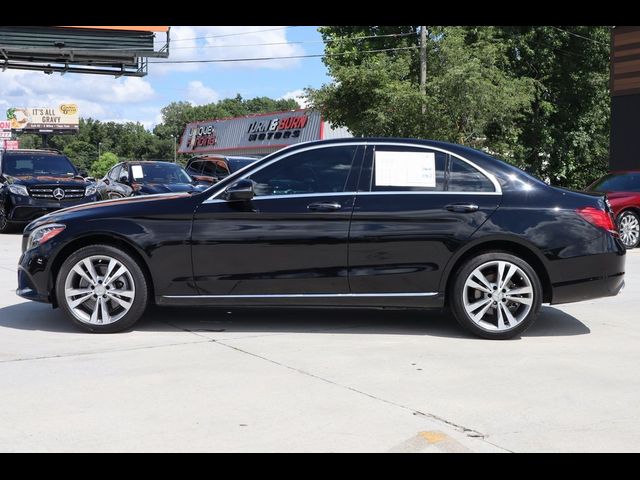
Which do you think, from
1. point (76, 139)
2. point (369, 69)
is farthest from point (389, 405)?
point (76, 139)

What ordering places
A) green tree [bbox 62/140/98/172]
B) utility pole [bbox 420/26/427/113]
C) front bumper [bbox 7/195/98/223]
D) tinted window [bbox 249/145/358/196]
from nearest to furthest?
tinted window [bbox 249/145/358/196] → front bumper [bbox 7/195/98/223] → utility pole [bbox 420/26/427/113] → green tree [bbox 62/140/98/172]

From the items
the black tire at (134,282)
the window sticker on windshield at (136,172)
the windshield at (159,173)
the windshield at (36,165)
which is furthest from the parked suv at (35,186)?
the black tire at (134,282)

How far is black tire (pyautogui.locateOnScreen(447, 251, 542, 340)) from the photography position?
20.6ft

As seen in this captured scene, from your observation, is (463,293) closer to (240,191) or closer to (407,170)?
(407,170)

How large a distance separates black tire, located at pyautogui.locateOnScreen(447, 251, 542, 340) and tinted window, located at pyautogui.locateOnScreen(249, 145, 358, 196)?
4.08ft

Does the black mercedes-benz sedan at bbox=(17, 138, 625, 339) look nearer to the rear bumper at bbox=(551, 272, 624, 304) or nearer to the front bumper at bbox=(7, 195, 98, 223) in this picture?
the rear bumper at bbox=(551, 272, 624, 304)

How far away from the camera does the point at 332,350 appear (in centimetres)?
589

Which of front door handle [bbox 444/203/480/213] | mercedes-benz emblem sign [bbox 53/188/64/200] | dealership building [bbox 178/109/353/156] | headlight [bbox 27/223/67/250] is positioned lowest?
headlight [bbox 27/223/67/250]

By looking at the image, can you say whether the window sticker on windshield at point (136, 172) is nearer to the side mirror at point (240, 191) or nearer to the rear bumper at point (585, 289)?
the side mirror at point (240, 191)

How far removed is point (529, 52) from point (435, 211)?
30322mm

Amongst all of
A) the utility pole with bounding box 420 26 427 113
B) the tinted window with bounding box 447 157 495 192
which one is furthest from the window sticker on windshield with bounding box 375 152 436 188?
the utility pole with bounding box 420 26 427 113

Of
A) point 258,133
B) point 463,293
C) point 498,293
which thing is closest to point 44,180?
point 463,293

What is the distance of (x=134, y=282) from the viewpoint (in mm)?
6398
